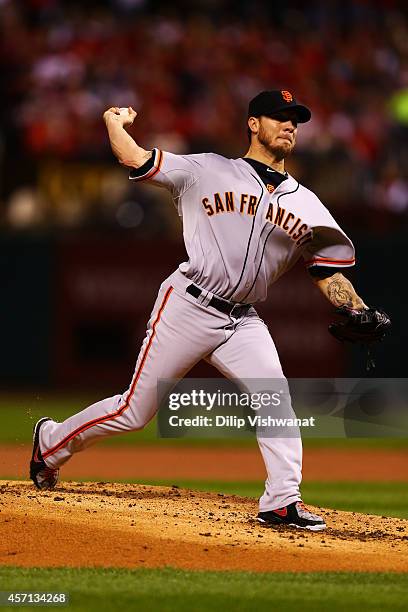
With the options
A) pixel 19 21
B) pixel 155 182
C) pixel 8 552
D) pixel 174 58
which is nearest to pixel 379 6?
pixel 174 58

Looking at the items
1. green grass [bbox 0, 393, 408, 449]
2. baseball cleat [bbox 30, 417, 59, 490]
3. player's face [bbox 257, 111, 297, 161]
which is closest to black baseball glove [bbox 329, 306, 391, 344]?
player's face [bbox 257, 111, 297, 161]

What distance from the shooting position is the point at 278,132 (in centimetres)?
538

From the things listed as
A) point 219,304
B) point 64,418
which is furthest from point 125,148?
point 64,418

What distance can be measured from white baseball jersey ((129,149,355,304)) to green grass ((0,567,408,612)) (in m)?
1.46

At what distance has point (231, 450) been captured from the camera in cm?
1025

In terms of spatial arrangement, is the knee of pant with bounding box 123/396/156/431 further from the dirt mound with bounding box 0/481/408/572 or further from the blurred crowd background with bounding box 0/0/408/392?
the blurred crowd background with bounding box 0/0/408/392

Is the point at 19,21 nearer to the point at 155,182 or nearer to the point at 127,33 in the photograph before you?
the point at 127,33

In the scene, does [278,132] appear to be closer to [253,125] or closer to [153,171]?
[253,125]

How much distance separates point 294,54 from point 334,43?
71 cm

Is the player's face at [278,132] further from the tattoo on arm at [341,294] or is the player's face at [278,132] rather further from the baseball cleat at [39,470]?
the baseball cleat at [39,470]

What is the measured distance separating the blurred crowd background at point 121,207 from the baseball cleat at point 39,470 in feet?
20.5

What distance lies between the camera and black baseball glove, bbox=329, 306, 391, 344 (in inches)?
213

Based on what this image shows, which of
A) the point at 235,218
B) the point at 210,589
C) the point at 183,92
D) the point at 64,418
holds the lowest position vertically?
the point at 210,589

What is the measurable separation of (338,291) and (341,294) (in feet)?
0.07
